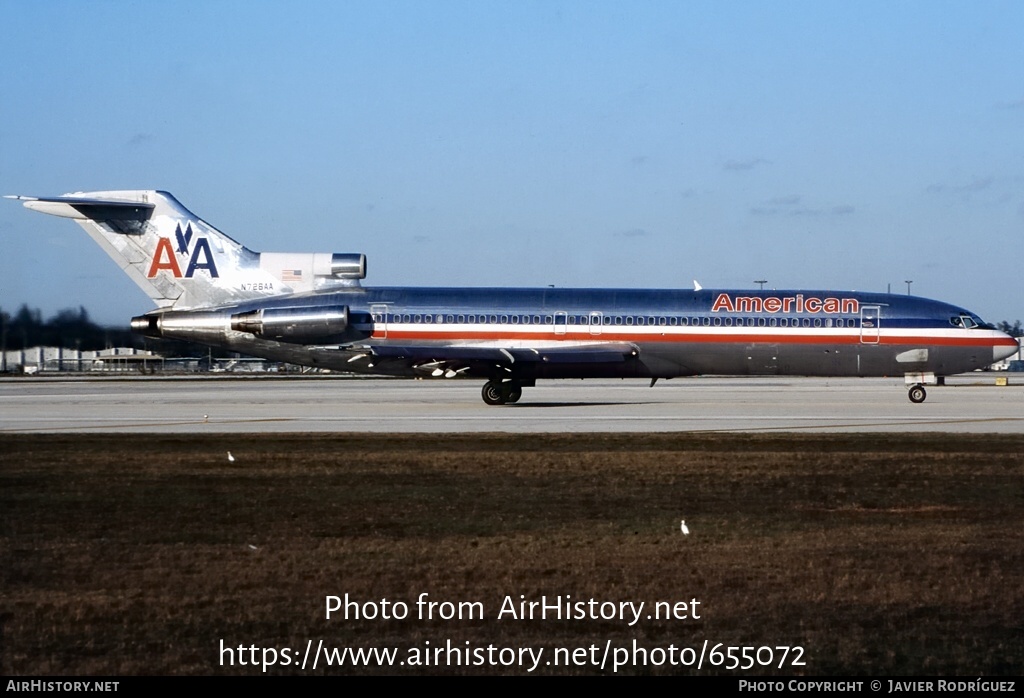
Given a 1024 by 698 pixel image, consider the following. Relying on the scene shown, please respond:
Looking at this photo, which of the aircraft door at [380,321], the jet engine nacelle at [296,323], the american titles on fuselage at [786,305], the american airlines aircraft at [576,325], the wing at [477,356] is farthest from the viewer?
the american titles on fuselage at [786,305]

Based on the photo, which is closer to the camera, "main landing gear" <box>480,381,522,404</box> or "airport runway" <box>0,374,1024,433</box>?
"airport runway" <box>0,374,1024,433</box>

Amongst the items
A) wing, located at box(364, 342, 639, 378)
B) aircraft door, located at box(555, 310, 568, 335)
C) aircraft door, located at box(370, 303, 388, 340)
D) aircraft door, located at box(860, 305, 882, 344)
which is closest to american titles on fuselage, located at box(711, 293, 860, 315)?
aircraft door, located at box(860, 305, 882, 344)

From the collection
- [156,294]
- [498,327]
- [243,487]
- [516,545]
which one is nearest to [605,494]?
[516,545]

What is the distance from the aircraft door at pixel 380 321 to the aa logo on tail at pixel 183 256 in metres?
5.60

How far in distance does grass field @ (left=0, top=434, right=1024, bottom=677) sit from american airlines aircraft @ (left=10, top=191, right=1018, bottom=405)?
654 inches

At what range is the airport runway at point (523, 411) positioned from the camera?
2634 cm

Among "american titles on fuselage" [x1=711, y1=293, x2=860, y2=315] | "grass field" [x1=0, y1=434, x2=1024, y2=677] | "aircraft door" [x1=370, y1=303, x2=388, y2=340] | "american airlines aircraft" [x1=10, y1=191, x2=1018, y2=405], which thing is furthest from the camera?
"american titles on fuselage" [x1=711, y1=293, x2=860, y2=315]

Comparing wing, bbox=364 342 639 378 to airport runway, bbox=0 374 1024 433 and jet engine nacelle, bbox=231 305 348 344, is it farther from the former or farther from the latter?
jet engine nacelle, bbox=231 305 348 344

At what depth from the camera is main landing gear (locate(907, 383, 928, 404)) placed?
3669cm

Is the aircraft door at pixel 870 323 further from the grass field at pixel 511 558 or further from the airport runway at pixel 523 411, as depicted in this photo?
the grass field at pixel 511 558

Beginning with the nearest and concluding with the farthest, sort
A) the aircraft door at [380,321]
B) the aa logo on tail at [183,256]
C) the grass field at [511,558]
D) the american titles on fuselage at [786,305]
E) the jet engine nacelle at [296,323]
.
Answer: the grass field at [511,558]
the jet engine nacelle at [296,323]
the aircraft door at [380,321]
the american titles on fuselage at [786,305]
the aa logo on tail at [183,256]

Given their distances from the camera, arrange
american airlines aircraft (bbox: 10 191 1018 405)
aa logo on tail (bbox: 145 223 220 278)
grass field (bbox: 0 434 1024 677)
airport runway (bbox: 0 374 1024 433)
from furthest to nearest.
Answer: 1. aa logo on tail (bbox: 145 223 220 278)
2. american airlines aircraft (bbox: 10 191 1018 405)
3. airport runway (bbox: 0 374 1024 433)
4. grass field (bbox: 0 434 1024 677)

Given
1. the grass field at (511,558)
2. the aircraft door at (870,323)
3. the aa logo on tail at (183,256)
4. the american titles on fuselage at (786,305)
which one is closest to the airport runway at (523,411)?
the aircraft door at (870,323)

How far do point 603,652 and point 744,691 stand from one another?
111cm
